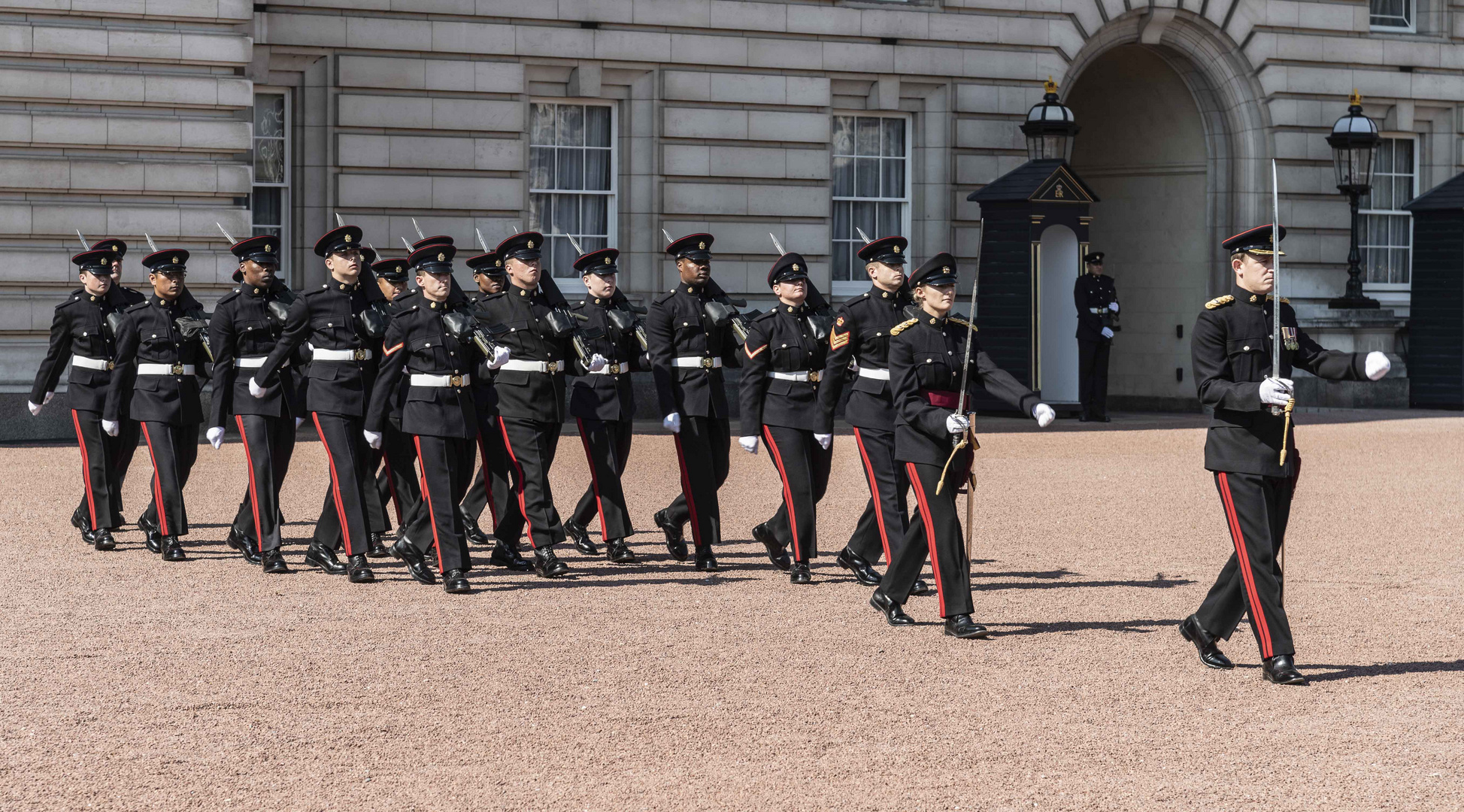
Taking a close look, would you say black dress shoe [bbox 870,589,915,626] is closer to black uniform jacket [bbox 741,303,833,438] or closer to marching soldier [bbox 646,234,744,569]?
black uniform jacket [bbox 741,303,833,438]

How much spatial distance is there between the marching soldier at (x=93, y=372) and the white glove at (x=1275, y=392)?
6.11 meters

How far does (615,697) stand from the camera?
5867 mm

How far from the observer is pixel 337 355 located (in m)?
8.56

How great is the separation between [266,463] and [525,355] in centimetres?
136

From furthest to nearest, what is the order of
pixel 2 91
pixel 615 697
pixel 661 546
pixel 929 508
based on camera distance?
pixel 2 91 < pixel 661 546 < pixel 929 508 < pixel 615 697

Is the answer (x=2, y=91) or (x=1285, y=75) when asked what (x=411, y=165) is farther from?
(x=1285, y=75)

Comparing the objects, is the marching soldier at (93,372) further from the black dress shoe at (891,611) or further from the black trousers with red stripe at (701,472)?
the black dress shoe at (891,611)

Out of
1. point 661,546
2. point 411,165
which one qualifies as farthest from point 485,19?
point 661,546

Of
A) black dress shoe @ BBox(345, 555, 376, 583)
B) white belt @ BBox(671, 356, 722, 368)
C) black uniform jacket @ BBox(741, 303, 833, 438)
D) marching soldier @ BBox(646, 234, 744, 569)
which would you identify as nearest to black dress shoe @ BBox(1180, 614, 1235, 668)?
black uniform jacket @ BBox(741, 303, 833, 438)

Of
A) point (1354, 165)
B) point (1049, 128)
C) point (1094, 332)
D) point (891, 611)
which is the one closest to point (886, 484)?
point (891, 611)

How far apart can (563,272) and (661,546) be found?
8.61 meters

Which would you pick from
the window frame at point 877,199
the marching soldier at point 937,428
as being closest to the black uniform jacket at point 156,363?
the marching soldier at point 937,428

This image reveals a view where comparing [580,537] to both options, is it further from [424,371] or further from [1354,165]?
[1354,165]

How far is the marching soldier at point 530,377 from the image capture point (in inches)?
340
